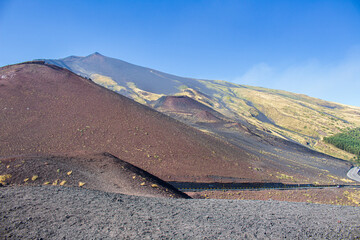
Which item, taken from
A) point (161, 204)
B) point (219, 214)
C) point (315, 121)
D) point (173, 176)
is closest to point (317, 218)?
point (219, 214)

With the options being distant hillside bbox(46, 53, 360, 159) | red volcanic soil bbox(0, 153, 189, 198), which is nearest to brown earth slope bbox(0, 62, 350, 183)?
red volcanic soil bbox(0, 153, 189, 198)

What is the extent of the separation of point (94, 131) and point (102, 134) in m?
1.07

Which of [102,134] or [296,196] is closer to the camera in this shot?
[296,196]

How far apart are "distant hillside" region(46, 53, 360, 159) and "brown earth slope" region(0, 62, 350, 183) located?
4768 centimetres

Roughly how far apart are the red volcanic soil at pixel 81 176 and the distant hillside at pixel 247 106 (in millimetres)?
66258

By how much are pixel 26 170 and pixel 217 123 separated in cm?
5075

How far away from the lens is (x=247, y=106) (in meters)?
115

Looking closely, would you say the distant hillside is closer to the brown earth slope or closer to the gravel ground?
the brown earth slope

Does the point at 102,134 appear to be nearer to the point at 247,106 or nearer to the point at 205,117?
the point at 205,117

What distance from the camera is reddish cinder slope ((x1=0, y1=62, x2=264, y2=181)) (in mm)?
21188

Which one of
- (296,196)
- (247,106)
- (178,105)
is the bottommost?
(296,196)

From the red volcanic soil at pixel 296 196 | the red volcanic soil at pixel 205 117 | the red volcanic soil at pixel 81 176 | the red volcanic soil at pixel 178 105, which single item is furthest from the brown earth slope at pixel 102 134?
the red volcanic soil at pixel 178 105

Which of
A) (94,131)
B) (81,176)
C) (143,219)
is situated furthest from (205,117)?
(143,219)

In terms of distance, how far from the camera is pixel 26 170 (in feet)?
38.3
